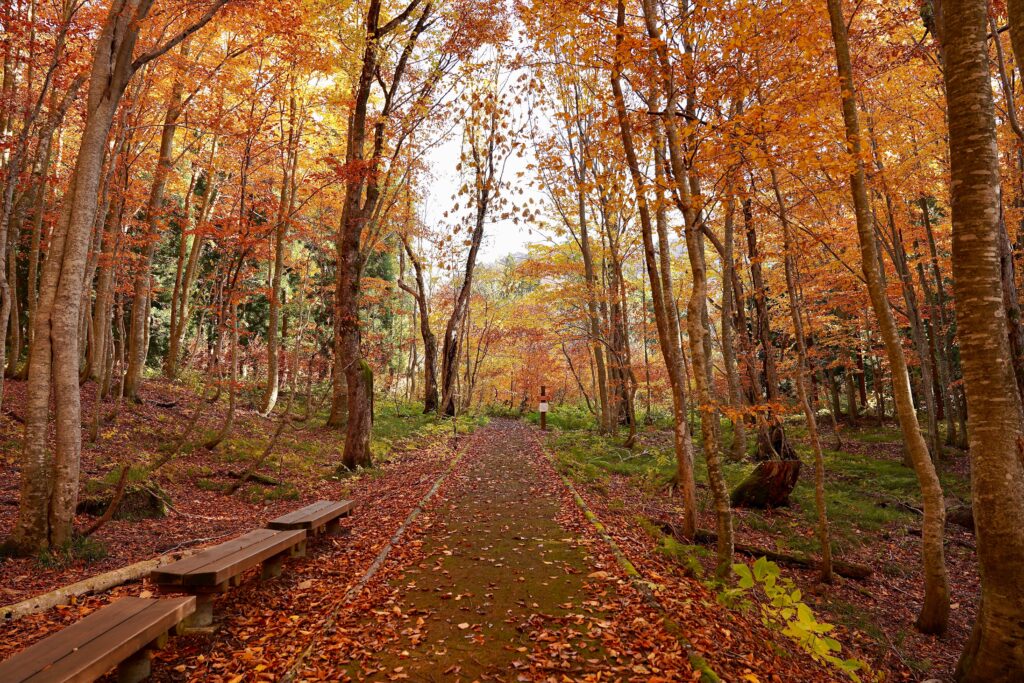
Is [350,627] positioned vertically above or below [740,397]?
below

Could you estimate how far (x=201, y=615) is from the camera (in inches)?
147

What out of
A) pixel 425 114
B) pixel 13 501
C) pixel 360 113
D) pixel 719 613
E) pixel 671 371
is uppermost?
pixel 425 114

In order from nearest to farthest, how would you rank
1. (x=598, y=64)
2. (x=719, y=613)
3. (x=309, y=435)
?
1. (x=719, y=613)
2. (x=598, y=64)
3. (x=309, y=435)

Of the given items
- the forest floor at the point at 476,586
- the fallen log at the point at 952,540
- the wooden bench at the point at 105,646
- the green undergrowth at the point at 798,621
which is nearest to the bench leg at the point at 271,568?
the forest floor at the point at 476,586

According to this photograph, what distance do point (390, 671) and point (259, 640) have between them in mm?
1120

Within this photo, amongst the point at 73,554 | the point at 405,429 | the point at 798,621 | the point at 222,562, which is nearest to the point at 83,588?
the point at 73,554

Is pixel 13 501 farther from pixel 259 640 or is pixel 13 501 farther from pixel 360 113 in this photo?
pixel 360 113

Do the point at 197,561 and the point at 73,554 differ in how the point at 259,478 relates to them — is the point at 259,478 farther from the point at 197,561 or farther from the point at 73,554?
the point at 197,561

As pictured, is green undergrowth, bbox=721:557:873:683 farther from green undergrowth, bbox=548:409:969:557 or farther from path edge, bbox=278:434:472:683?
green undergrowth, bbox=548:409:969:557

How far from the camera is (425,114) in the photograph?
13.9 metres

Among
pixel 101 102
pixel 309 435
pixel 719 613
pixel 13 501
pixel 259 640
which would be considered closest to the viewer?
pixel 259 640

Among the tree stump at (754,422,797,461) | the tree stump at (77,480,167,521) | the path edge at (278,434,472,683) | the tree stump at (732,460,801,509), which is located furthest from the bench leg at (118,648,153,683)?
the tree stump at (754,422,797,461)

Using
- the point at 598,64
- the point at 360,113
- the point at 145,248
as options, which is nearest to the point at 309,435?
the point at 145,248

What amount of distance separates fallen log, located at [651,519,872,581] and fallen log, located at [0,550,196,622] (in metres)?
6.16
